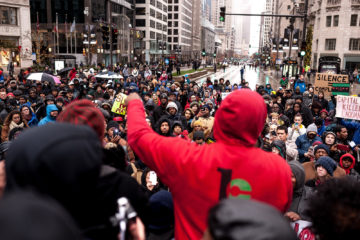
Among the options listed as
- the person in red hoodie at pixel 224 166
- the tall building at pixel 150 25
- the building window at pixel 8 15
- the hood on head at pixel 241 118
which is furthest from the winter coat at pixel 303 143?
the tall building at pixel 150 25

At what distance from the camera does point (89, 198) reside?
1.35 metres

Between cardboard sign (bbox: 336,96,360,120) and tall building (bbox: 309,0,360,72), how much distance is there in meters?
48.1

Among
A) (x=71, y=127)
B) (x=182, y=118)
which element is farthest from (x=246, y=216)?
(x=182, y=118)

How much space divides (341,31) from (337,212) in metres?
61.0

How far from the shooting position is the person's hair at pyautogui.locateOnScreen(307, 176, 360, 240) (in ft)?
4.90

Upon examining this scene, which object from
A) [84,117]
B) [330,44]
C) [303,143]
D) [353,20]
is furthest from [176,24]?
[84,117]

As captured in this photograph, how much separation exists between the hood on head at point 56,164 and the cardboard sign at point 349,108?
8.96 metres

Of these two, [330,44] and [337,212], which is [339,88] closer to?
[337,212]

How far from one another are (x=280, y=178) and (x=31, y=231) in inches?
59.7

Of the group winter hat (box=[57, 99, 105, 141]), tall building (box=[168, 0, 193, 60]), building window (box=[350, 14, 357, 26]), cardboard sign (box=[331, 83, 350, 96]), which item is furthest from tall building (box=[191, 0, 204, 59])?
winter hat (box=[57, 99, 105, 141])

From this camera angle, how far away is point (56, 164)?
3.84 ft

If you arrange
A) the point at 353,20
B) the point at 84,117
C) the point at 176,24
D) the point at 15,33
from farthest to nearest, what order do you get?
the point at 176,24 < the point at 353,20 < the point at 15,33 < the point at 84,117

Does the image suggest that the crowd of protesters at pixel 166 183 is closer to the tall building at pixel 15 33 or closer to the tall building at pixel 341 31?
the tall building at pixel 15 33

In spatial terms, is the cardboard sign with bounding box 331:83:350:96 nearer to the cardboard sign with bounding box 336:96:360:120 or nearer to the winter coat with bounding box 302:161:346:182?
the cardboard sign with bounding box 336:96:360:120
